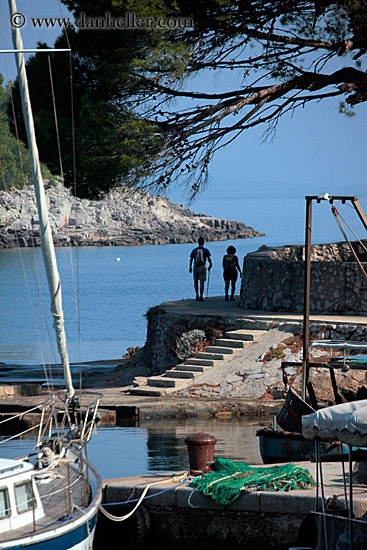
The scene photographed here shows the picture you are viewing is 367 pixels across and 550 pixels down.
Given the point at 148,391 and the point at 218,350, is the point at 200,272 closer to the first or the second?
the point at 218,350

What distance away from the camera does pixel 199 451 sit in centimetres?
1370

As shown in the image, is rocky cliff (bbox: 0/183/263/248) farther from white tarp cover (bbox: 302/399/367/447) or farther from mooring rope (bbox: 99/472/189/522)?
white tarp cover (bbox: 302/399/367/447)

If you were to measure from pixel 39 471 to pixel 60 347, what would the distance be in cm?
210

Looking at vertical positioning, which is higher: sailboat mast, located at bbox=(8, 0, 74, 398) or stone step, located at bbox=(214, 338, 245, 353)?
sailboat mast, located at bbox=(8, 0, 74, 398)

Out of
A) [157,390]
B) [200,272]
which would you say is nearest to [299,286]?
[200,272]

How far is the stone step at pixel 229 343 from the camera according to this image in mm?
24734

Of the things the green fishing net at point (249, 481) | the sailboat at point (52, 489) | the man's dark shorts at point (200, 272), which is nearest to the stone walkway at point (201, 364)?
the man's dark shorts at point (200, 272)

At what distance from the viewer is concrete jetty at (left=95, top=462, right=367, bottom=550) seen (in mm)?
12445

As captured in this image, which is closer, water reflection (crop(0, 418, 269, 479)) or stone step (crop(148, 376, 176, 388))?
water reflection (crop(0, 418, 269, 479))

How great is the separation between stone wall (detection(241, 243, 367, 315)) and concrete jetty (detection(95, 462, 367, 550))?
1257 centimetres

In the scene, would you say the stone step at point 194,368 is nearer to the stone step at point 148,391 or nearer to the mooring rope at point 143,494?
the stone step at point 148,391

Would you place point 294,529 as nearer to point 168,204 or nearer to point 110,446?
point 110,446

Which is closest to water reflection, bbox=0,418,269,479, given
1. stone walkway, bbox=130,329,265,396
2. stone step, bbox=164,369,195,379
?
stone walkway, bbox=130,329,265,396

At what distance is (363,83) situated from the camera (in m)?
27.7
